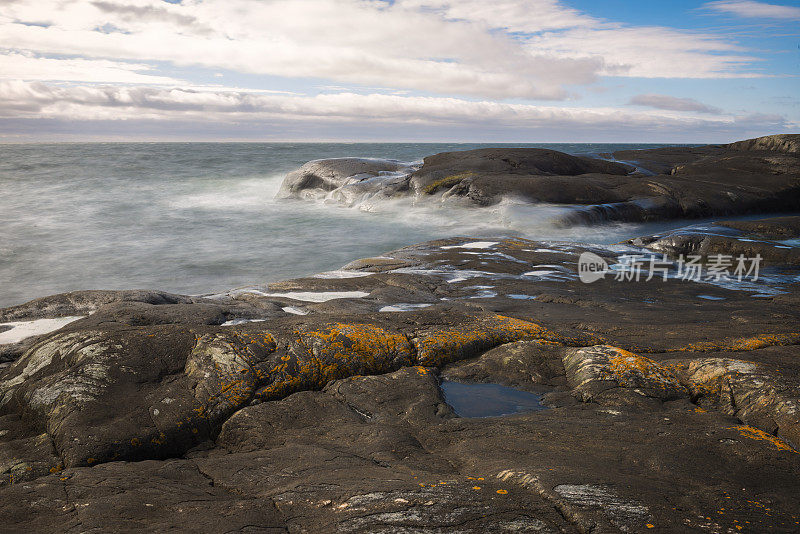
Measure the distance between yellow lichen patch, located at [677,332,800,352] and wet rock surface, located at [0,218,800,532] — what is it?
0.03m

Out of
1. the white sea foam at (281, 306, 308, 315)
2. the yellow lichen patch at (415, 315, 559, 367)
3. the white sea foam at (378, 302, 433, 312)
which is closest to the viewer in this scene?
the yellow lichen patch at (415, 315, 559, 367)

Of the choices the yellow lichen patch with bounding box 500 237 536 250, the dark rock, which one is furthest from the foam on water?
the dark rock

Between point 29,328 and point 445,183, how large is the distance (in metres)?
21.6

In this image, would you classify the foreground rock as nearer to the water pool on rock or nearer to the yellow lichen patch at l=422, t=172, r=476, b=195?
the yellow lichen patch at l=422, t=172, r=476, b=195

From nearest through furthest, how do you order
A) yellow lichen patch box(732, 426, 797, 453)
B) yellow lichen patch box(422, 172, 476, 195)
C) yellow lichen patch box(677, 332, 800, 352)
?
yellow lichen patch box(732, 426, 797, 453) < yellow lichen patch box(677, 332, 800, 352) < yellow lichen patch box(422, 172, 476, 195)

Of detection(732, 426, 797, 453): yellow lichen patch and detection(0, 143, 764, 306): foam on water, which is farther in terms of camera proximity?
detection(0, 143, 764, 306): foam on water

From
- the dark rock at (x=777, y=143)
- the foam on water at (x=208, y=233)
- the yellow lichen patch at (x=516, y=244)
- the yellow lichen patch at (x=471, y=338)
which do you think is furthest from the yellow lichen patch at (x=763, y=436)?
the dark rock at (x=777, y=143)

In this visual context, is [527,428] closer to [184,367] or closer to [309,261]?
[184,367]

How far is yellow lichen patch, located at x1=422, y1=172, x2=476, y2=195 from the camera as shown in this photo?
2661 centimetres

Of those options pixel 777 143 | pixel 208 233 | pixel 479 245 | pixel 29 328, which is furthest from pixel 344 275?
pixel 777 143

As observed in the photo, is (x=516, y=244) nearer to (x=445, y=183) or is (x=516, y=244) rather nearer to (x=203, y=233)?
(x=445, y=183)

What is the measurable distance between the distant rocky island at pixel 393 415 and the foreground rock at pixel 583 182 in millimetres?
14674

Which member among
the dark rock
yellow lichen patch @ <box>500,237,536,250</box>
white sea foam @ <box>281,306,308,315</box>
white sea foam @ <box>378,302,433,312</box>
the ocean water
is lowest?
the ocean water

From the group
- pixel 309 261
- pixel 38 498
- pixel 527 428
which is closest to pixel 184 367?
pixel 38 498
